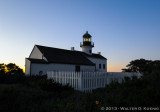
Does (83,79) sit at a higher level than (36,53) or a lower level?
lower

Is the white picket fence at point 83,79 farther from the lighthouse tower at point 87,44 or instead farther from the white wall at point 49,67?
the lighthouse tower at point 87,44

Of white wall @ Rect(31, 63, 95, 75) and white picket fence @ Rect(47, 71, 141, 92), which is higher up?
white wall @ Rect(31, 63, 95, 75)

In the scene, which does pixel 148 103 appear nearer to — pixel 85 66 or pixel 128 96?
pixel 128 96

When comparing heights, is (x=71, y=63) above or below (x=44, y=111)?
above

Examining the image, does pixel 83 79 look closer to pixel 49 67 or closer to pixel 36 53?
pixel 49 67

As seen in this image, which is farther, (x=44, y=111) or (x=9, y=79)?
(x=9, y=79)

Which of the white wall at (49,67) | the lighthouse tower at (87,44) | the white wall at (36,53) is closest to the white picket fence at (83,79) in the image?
the white wall at (49,67)

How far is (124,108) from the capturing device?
402 centimetres

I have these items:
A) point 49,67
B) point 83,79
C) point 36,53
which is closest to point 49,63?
point 49,67

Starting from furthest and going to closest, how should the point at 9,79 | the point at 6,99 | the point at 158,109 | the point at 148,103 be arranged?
1. the point at 9,79
2. the point at 6,99
3. the point at 148,103
4. the point at 158,109

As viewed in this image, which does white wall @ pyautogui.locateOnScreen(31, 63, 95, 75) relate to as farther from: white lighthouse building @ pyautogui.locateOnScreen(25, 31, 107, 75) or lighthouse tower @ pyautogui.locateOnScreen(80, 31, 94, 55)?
lighthouse tower @ pyautogui.locateOnScreen(80, 31, 94, 55)

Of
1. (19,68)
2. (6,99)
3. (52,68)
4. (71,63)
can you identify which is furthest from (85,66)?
(6,99)

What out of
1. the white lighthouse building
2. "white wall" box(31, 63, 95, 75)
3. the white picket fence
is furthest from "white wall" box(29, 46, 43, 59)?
the white picket fence

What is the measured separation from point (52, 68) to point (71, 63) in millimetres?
3976
